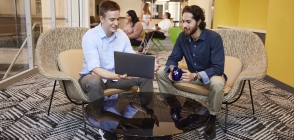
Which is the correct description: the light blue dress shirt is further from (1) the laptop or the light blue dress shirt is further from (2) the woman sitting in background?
(2) the woman sitting in background

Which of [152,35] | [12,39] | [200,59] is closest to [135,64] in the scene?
[200,59]

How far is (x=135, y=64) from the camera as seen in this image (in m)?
2.05

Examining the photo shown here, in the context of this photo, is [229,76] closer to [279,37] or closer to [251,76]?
[251,76]

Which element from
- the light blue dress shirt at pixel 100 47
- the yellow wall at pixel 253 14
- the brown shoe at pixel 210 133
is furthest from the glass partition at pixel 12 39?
the yellow wall at pixel 253 14

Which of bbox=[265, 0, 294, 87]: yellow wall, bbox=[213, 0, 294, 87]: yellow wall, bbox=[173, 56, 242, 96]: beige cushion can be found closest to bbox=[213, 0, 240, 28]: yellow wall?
bbox=[213, 0, 294, 87]: yellow wall

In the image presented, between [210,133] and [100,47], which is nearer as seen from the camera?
[210,133]

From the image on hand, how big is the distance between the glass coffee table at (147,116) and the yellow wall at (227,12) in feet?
18.1

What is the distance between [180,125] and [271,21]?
3.62 metres

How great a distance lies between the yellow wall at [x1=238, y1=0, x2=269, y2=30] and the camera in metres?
5.61

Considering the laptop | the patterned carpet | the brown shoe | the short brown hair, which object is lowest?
the patterned carpet

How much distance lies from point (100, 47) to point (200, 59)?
97 cm

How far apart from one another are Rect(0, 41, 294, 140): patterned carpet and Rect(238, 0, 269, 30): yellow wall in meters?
2.24

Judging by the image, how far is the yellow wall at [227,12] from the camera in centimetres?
707

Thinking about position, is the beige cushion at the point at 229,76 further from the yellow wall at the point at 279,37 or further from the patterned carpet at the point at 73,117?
the yellow wall at the point at 279,37
